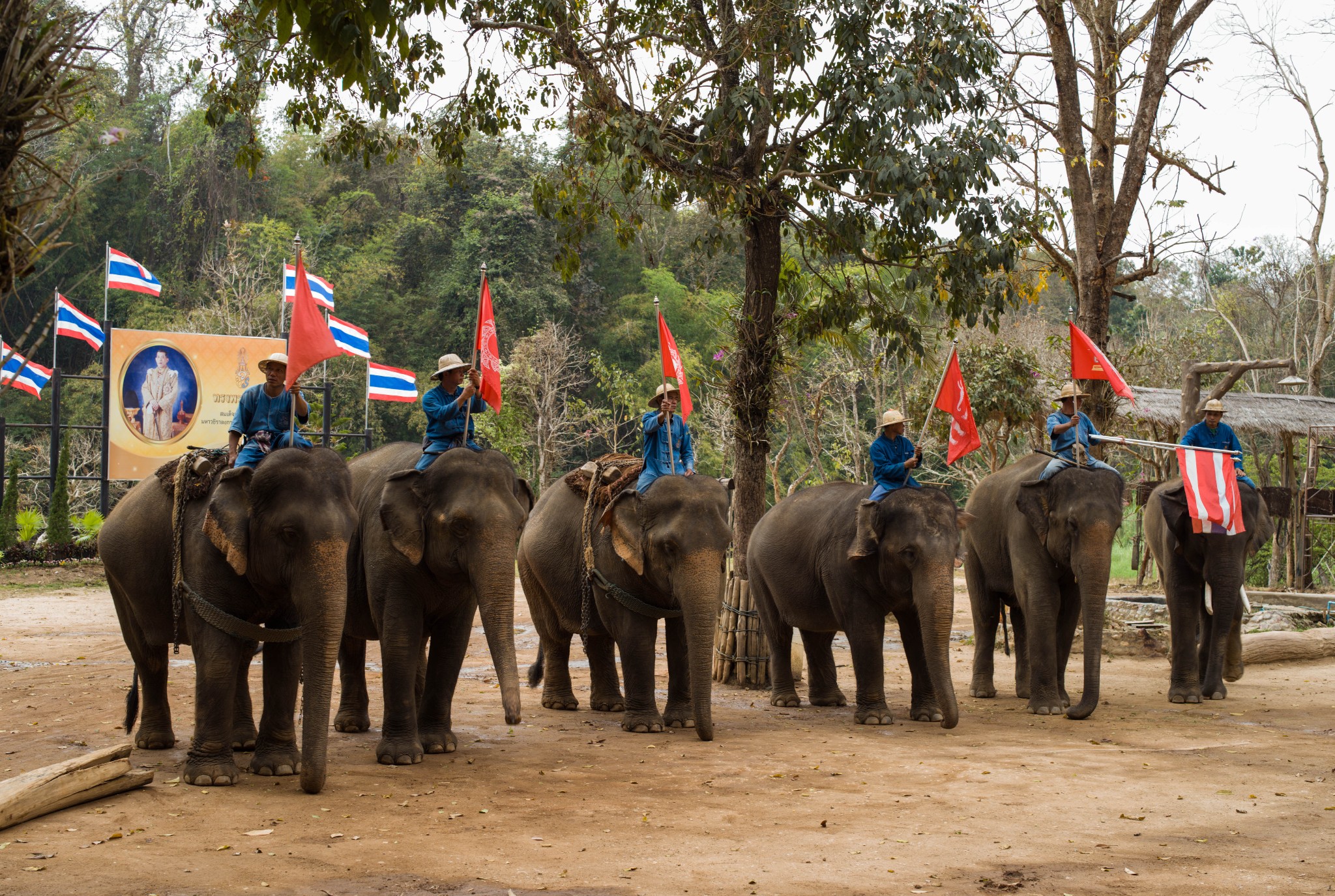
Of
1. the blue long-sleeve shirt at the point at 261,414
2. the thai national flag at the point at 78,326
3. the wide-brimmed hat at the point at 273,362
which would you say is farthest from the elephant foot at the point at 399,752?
the thai national flag at the point at 78,326

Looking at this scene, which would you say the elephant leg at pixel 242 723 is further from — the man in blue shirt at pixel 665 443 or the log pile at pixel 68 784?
the man in blue shirt at pixel 665 443

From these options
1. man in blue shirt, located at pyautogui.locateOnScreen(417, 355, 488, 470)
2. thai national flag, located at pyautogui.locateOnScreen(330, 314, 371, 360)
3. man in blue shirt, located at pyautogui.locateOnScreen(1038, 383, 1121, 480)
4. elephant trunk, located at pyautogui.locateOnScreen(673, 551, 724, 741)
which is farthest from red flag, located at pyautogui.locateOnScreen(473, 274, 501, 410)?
thai national flag, located at pyautogui.locateOnScreen(330, 314, 371, 360)

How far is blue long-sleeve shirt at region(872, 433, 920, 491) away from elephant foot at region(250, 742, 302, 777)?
4.98 m

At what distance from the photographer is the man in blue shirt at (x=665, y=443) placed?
9352 mm

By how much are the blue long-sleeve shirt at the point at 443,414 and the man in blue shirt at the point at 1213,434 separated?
758 centimetres

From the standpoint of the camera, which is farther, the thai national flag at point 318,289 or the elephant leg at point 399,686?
the thai national flag at point 318,289

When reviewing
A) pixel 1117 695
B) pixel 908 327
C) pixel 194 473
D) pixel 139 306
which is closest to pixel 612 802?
pixel 194 473

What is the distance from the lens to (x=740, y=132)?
12.0 meters

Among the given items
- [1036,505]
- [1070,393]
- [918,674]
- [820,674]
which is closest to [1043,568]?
[1036,505]

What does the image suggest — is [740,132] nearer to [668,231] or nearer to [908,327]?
[908,327]

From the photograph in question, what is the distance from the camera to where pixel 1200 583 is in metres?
11.9

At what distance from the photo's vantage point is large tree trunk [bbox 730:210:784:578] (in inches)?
492

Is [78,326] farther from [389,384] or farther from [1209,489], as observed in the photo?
[1209,489]

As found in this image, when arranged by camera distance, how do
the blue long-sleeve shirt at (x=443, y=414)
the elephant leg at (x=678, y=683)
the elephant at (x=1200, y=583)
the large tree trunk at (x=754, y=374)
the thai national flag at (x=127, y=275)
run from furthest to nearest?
the thai national flag at (x=127, y=275)
the large tree trunk at (x=754, y=374)
the elephant at (x=1200, y=583)
the elephant leg at (x=678, y=683)
the blue long-sleeve shirt at (x=443, y=414)
